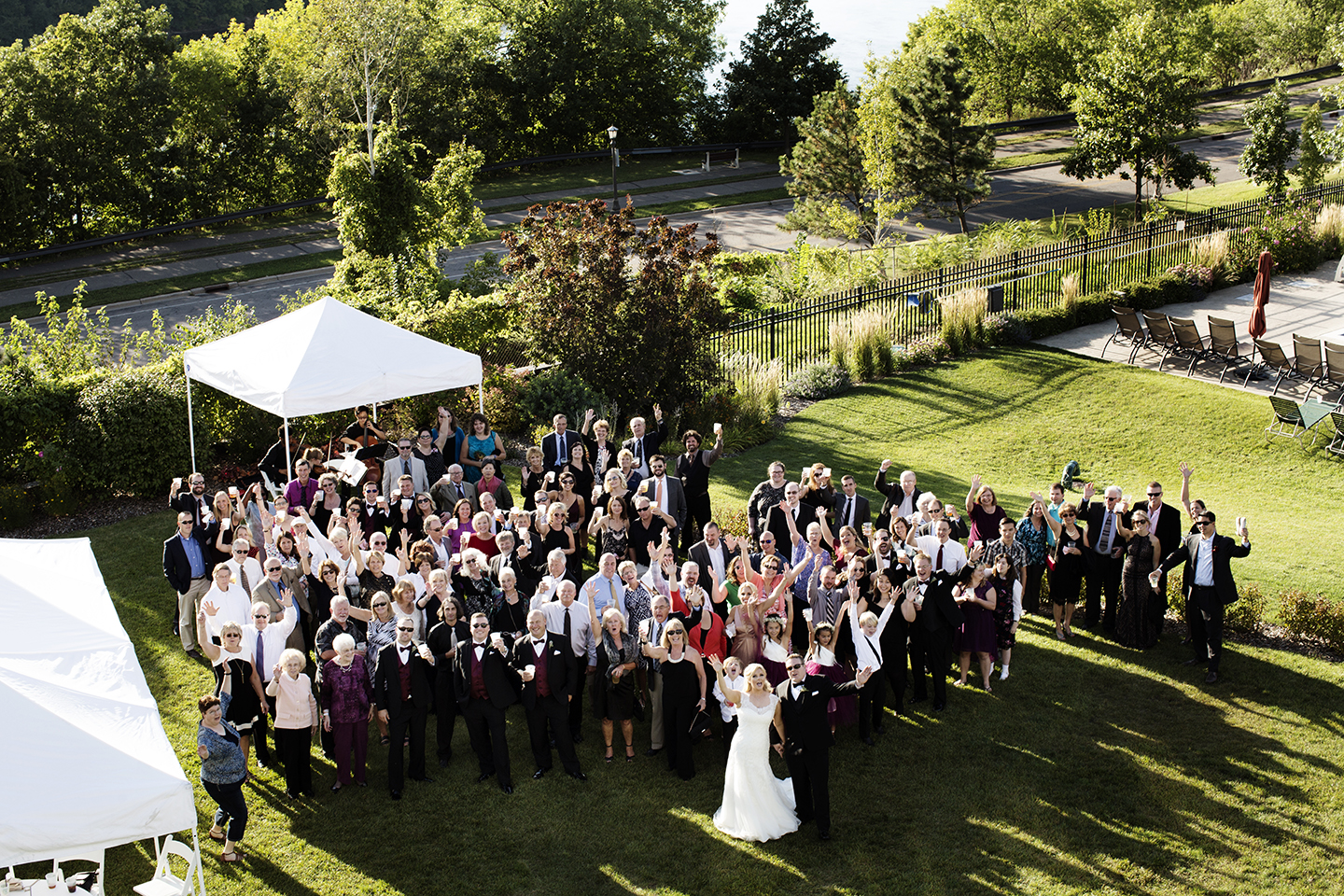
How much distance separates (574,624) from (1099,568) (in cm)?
549

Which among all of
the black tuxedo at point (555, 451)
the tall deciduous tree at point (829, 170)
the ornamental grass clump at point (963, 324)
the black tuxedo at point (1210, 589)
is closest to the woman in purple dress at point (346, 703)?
the black tuxedo at point (555, 451)

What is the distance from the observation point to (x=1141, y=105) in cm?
2948

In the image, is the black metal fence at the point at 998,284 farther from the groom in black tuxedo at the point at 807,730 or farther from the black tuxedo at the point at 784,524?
the groom in black tuxedo at the point at 807,730

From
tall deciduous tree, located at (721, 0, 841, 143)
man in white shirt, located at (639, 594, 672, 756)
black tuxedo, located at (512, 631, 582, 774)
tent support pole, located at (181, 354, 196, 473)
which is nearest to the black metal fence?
tent support pole, located at (181, 354, 196, 473)

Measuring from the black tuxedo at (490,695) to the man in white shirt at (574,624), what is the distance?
51cm

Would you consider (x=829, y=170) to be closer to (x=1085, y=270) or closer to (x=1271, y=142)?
(x=1085, y=270)

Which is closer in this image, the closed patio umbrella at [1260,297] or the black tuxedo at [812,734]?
the black tuxedo at [812,734]

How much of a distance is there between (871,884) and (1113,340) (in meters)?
15.0

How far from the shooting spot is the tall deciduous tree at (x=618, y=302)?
16.5m

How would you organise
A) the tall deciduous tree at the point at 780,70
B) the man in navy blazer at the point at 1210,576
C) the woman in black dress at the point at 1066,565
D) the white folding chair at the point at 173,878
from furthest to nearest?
the tall deciduous tree at the point at 780,70 < the woman in black dress at the point at 1066,565 < the man in navy blazer at the point at 1210,576 < the white folding chair at the point at 173,878

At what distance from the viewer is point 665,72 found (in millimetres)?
47469

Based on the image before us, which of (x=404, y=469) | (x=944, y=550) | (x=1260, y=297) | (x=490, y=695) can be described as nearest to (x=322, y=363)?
(x=404, y=469)

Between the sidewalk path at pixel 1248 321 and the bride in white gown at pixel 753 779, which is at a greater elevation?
the sidewalk path at pixel 1248 321

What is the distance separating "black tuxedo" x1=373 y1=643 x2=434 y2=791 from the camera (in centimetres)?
887
